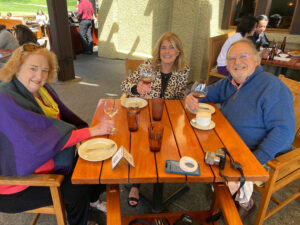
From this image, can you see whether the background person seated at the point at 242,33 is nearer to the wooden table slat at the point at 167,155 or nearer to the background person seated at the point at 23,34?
the wooden table slat at the point at 167,155

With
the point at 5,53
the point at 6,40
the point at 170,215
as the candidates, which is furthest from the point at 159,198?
the point at 6,40

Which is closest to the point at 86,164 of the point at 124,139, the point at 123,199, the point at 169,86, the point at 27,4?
the point at 124,139

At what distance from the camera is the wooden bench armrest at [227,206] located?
3.68ft

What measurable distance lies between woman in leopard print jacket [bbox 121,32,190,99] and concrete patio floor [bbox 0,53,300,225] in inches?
35.2

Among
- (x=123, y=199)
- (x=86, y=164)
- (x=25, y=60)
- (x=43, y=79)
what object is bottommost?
(x=123, y=199)

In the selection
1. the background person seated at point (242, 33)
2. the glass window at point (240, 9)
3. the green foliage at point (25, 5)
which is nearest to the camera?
the background person seated at point (242, 33)

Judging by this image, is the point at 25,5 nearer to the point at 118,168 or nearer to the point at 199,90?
the point at 199,90

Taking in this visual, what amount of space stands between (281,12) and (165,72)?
147 inches

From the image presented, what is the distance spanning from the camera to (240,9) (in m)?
4.68

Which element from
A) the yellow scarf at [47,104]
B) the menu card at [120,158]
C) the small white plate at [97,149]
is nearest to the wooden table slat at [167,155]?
the menu card at [120,158]

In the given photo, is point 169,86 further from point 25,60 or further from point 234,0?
point 234,0

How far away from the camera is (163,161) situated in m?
1.12

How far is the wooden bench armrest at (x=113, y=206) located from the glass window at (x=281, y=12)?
15.7ft

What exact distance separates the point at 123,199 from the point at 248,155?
117 centimetres
